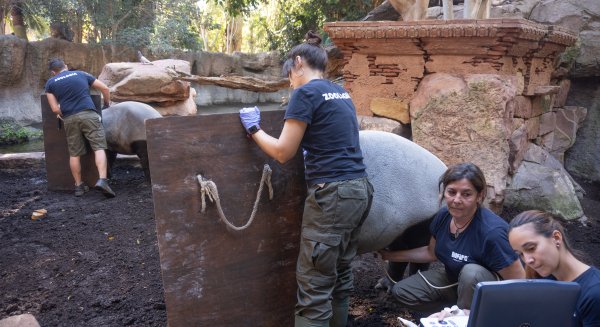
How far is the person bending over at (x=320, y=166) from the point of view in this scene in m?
2.28

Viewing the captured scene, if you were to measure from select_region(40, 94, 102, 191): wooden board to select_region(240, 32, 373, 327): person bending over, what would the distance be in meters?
4.39

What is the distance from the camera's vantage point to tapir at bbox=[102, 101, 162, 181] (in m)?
6.00

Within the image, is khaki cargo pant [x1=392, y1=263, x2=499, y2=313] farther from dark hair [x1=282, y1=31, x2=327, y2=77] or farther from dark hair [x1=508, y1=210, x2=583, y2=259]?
dark hair [x1=282, y1=31, x2=327, y2=77]

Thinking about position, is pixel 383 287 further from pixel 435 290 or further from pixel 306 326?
pixel 306 326

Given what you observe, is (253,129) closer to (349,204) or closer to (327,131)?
(327,131)

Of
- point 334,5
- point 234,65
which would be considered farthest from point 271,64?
point 334,5

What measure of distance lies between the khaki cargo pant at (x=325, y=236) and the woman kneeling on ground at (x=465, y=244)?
0.43m

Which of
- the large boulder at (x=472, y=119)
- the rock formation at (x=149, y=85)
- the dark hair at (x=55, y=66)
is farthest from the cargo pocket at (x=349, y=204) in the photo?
the rock formation at (x=149, y=85)

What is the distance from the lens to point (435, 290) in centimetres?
261

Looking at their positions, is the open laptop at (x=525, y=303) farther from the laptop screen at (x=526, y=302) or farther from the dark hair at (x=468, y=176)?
the dark hair at (x=468, y=176)

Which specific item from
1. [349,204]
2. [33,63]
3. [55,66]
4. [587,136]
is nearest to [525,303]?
[349,204]

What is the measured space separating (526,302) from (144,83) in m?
7.06

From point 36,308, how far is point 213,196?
5.76 ft

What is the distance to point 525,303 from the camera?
5.23ft
